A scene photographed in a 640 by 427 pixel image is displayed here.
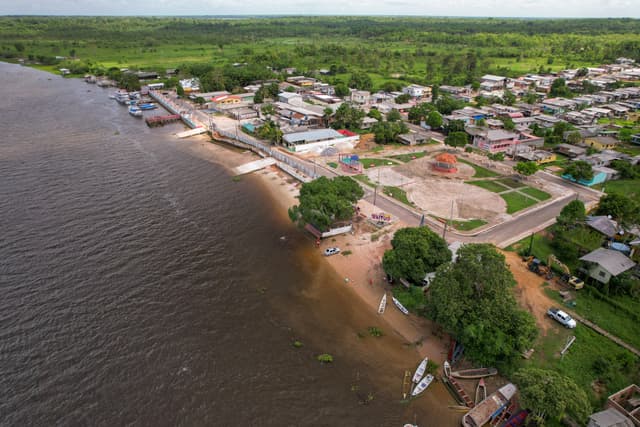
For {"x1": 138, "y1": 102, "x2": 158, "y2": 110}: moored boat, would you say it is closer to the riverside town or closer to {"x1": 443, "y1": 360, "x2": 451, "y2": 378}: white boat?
the riverside town

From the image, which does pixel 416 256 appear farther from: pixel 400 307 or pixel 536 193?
pixel 536 193

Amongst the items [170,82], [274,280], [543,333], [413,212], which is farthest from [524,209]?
[170,82]

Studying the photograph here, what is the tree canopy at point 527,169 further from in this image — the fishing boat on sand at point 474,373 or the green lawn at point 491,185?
the fishing boat on sand at point 474,373

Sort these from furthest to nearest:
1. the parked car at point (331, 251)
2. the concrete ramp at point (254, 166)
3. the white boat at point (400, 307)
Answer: the concrete ramp at point (254, 166) < the parked car at point (331, 251) < the white boat at point (400, 307)

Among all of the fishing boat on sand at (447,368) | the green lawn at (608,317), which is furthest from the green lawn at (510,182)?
the fishing boat on sand at (447,368)

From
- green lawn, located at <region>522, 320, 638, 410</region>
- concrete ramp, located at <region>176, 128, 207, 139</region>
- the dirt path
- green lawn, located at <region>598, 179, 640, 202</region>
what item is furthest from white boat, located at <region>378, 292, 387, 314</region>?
concrete ramp, located at <region>176, 128, 207, 139</region>

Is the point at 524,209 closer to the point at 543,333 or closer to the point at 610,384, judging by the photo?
the point at 543,333

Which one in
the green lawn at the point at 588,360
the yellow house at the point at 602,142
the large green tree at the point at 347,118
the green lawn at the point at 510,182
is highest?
the large green tree at the point at 347,118
